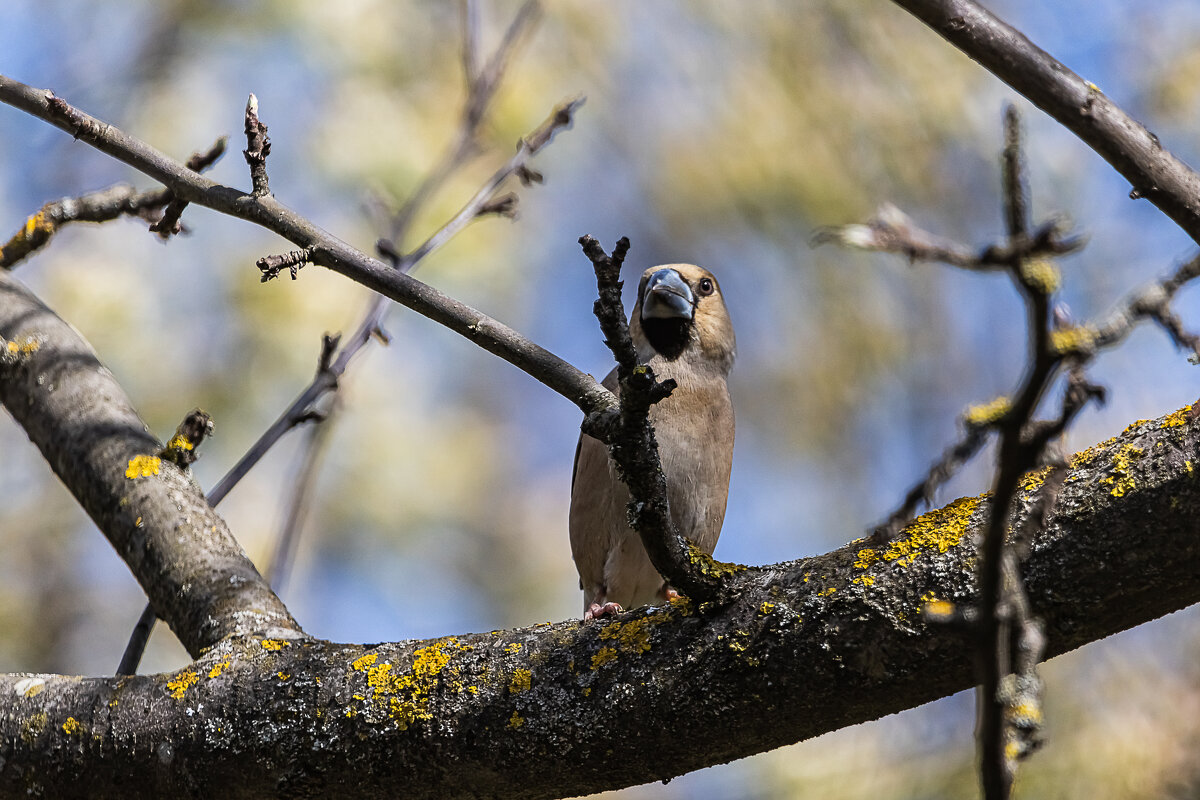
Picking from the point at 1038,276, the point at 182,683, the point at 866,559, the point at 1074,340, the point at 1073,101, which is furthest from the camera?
the point at 182,683

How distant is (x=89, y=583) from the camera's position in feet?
24.1

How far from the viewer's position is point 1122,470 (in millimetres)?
2172

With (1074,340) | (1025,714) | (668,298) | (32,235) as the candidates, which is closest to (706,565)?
(1025,714)

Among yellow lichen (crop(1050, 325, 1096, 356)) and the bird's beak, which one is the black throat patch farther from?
yellow lichen (crop(1050, 325, 1096, 356))

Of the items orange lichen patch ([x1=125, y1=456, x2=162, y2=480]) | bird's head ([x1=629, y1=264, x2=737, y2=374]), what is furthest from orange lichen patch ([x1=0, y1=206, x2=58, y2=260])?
bird's head ([x1=629, y1=264, x2=737, y2=374])

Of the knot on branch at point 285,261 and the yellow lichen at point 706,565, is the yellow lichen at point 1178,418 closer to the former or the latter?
the yellow lichen at point 706,565

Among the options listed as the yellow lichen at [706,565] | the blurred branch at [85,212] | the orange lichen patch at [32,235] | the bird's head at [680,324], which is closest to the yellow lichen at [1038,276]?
the yellow lichen at [706,565]

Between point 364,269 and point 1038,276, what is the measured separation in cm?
151

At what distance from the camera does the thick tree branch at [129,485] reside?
130 inches

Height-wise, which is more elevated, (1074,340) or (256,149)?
(256,149)

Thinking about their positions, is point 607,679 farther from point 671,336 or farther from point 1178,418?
point 671,336

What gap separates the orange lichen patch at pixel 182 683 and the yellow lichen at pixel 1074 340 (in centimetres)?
235

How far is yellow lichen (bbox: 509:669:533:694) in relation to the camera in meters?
2.58

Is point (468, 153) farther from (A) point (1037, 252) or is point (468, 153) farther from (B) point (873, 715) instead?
(A) point (1037, 252)
